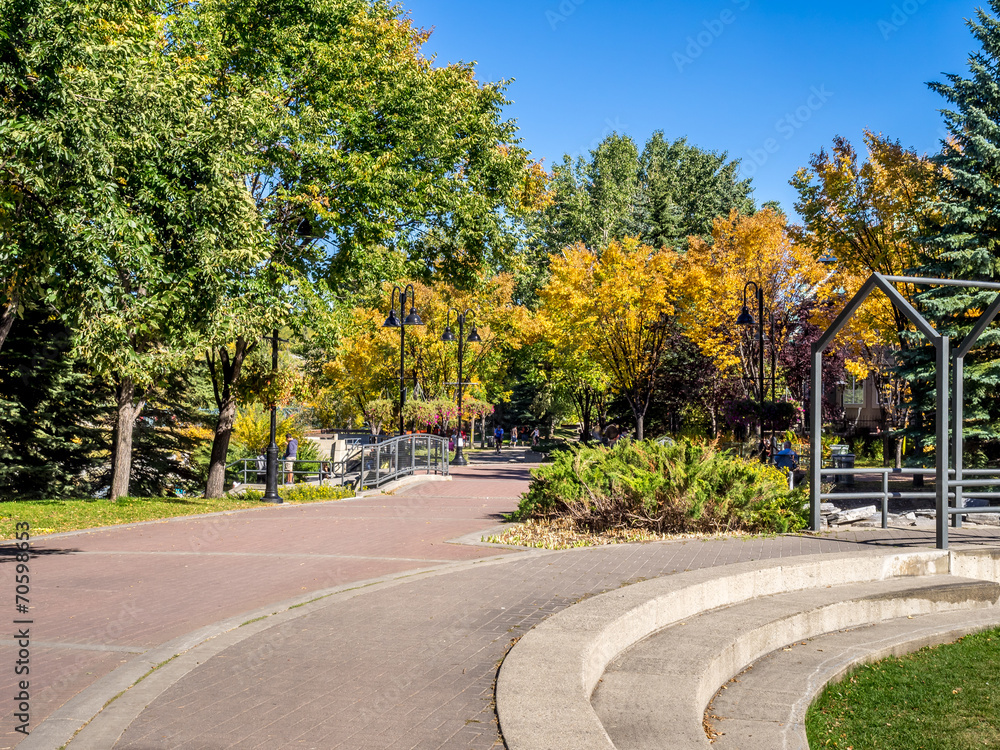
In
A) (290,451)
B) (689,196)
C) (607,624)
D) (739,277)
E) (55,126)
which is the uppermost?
(689,196)

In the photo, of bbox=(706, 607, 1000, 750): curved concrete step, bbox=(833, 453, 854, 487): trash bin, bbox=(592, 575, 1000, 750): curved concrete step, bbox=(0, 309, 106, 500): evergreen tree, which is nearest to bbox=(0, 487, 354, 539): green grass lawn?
bbox=(0, 309, 106, 500): evergreen tree

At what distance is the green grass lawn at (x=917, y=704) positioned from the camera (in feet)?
18.7

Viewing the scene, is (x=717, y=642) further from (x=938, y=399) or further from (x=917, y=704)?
(x=938, y=399)

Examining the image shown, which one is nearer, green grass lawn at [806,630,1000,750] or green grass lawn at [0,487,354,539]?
green grass lawn at [806,630,1000,750]

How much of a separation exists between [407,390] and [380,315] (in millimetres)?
4567

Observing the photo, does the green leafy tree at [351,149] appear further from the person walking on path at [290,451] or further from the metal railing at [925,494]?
the metal railing at [925,494]

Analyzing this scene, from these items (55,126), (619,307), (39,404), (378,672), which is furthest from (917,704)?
(619,307)

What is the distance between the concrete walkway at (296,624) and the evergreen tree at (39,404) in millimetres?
8852

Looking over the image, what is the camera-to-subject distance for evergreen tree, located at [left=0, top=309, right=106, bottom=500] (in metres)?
19.5

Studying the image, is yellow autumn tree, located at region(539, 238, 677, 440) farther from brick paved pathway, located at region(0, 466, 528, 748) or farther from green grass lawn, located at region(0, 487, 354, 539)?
brick paved pathway, located at region(0, 466, 528, 748)

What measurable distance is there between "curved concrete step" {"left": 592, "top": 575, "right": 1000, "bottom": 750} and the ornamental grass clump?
2534mm

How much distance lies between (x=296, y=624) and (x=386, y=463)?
1537cm

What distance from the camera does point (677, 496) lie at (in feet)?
37.0

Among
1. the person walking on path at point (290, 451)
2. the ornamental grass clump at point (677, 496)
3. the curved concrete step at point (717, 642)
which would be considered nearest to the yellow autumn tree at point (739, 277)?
the person walking on path at point (290, 451)
